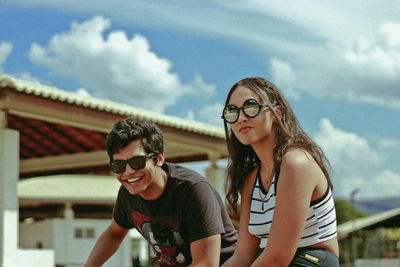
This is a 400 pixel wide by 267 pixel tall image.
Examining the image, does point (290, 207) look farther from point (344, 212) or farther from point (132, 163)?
point (344, 212)

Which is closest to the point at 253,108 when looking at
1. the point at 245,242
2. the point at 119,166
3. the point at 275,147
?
the point at 275,147

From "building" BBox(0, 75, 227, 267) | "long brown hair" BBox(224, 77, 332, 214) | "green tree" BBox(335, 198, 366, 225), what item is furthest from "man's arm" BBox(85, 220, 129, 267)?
"green tree" BBox(335, 198, 366, 225)

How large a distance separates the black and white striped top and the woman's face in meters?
0.18

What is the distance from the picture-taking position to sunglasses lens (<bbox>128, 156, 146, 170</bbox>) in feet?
8.93

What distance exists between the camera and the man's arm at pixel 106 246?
3.13 meters

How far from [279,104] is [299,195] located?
411mm

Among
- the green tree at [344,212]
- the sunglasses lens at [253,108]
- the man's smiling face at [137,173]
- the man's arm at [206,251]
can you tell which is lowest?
the man's arm at [206,251]

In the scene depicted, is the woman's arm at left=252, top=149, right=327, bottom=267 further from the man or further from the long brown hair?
the man

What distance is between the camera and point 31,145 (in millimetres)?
13242

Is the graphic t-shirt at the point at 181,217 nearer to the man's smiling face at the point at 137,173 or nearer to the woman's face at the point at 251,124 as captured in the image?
the man's smiling face at the point at 137,173

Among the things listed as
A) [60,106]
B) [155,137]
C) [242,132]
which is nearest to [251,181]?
[242,132]

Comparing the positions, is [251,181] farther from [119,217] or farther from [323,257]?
[119,217]

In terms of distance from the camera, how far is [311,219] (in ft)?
7.45

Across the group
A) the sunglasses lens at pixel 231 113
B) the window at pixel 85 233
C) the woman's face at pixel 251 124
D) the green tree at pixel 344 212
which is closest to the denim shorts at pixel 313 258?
the woman's face at pixel 251 124
